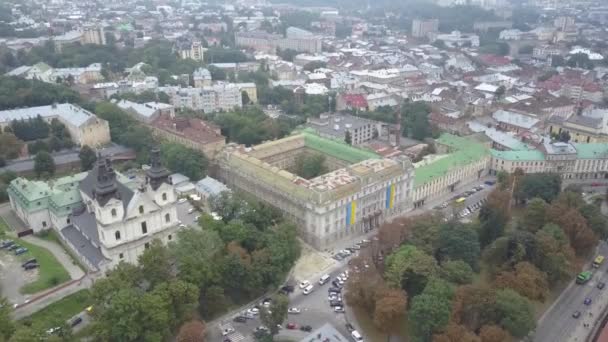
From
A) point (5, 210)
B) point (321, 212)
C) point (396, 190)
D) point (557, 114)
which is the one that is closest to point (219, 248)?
point (321, 212)

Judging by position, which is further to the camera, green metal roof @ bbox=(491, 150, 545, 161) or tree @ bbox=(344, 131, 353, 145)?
tree @ bbox=(344, 131, 353, 145)

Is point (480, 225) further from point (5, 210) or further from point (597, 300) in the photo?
→ point (5, 210)

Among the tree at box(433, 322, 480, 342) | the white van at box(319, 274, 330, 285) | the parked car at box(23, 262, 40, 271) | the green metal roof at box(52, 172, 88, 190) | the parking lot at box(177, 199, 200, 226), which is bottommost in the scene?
the white van at box(319, 274, 330, 285)

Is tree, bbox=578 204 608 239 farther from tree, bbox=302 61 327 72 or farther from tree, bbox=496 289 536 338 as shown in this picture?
tree, bbox=302 61 327 72

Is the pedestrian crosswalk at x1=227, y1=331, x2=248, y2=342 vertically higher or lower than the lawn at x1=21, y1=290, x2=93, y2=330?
lower

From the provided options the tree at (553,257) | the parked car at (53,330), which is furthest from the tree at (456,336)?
the parked car at (53,330)

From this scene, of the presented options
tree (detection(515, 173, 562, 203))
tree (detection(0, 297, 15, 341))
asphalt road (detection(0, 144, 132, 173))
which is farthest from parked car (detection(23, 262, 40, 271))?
tree (detection(515, 173, 562, 203))

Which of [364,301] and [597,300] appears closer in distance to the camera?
[364,301]
